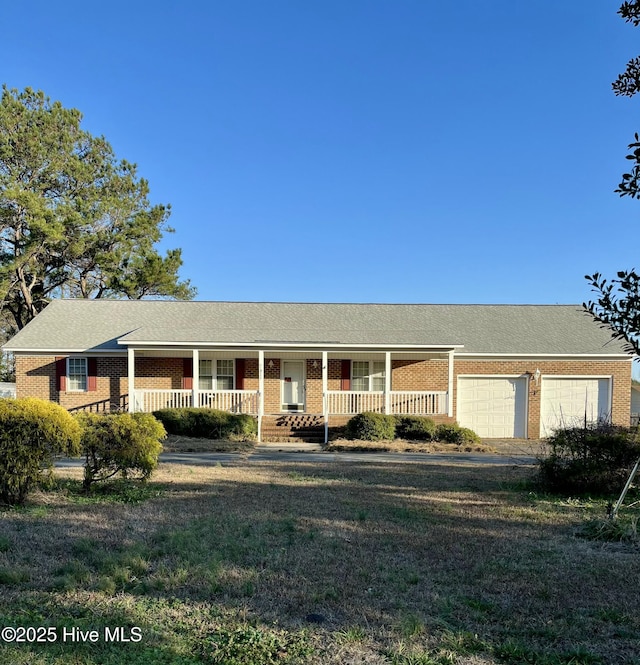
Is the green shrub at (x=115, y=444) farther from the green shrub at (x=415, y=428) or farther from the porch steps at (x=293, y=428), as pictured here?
the green shrub at (x=415, y=428)

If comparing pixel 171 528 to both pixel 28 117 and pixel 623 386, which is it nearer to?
pixel 623 386

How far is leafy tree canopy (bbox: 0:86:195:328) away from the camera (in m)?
26.5

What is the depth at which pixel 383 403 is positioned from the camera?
18.0 metres

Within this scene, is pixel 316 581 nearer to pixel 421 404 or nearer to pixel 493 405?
pixel 421 404

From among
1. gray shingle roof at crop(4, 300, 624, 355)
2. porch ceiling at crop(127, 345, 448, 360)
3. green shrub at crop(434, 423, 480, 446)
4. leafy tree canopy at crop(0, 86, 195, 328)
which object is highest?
leafy tree canopy at crop(0, 86, 195, 328)

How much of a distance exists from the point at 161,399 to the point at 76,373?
151 inches

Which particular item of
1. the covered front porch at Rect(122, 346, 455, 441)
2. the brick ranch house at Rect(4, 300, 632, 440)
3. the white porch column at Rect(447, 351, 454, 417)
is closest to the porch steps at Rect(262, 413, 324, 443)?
the brick ranch house at Rect(4, 300, 632, 440)

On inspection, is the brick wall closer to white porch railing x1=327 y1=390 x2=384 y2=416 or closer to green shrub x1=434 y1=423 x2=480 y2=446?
white porch railing x1=327 y1=390 x2=384 y2=416

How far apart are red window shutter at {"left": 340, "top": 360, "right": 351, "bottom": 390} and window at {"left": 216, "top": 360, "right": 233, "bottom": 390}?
4.25m

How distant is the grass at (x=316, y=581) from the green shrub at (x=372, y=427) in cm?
848

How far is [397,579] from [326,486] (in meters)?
4.28

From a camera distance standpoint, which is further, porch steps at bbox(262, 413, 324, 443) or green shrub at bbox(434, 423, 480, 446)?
porch steps at bbox(262, 413, 324, 443)

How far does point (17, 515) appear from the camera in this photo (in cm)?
620

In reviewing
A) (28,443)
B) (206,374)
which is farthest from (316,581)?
(206,374)
